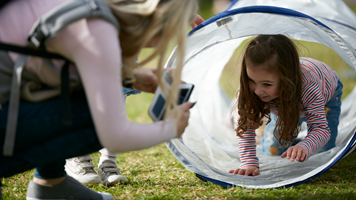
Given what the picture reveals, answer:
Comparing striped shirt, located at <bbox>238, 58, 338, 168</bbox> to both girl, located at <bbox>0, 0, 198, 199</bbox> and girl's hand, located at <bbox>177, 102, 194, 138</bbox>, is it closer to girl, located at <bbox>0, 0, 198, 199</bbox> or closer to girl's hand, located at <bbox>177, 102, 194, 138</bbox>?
girl's hand, located at <bbox>177, 102, 194, 138</bbox>

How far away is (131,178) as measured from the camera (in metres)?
1.88

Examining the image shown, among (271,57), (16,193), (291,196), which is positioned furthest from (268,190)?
(16,193)

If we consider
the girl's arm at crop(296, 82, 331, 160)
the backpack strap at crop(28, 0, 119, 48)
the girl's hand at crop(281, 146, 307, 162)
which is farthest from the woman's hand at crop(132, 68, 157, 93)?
the girl's arm at crop(296, 82, 331, 160)

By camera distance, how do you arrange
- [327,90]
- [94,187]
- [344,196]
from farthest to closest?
1. [327,90]
2. [94,187]
3. [344,196]

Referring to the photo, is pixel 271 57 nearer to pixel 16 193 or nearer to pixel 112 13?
pixel 112 13

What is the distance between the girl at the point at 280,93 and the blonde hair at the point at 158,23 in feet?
2.75

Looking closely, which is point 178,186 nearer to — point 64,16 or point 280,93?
point 280,93

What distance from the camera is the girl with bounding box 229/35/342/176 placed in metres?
1.81

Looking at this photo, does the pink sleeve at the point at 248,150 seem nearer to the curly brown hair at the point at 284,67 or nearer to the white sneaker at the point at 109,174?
the curly brown hair at the point at 284,67

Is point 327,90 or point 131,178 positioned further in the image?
point 327,90

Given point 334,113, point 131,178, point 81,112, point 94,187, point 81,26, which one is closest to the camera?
point 81,26

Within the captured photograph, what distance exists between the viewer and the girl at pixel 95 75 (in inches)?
38.4

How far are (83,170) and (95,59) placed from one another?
99 centimetres

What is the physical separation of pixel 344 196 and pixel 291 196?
230 mm
